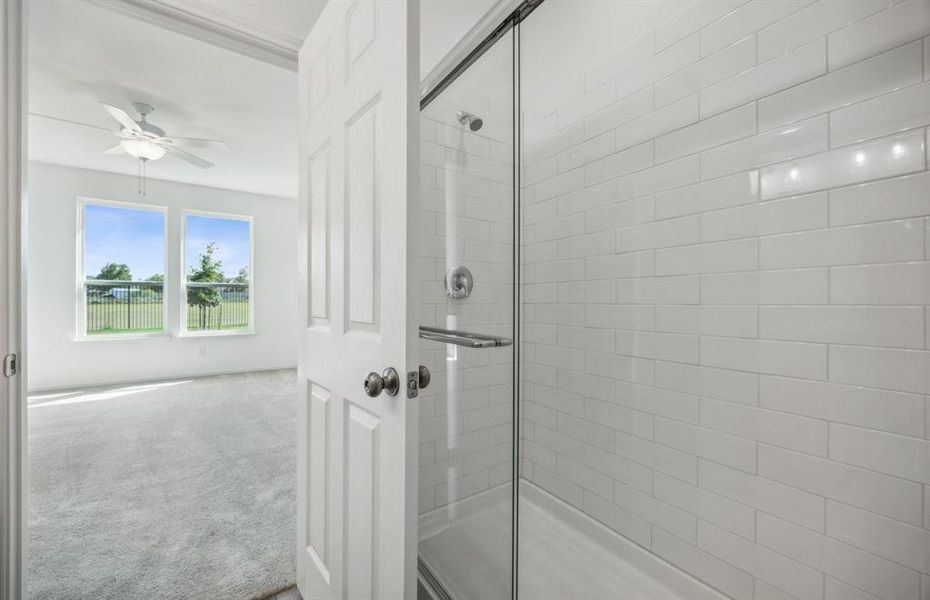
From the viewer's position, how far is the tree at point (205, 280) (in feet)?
18.4

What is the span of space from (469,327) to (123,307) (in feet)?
19.3

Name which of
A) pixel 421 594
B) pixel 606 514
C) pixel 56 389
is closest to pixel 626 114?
pixel 606 514

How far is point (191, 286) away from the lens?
5566mm

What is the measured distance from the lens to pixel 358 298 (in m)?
1.09

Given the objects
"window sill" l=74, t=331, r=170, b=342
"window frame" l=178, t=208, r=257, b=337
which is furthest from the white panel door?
"window sill" l=74, t=331, r=170, b=342

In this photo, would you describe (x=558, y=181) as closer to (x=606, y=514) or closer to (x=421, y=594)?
(x=606, y=514)

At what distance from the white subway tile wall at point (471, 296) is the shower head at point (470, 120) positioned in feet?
0.05

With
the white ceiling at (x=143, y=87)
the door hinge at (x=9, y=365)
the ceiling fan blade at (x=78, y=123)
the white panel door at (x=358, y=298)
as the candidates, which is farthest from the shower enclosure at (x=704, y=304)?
the ceiling fan blade at (x=78, y=123)

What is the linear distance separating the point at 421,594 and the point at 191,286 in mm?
5726

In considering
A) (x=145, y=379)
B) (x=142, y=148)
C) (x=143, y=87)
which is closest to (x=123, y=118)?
(x=143, y=87)

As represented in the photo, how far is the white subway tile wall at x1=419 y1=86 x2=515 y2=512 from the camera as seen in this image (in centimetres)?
133

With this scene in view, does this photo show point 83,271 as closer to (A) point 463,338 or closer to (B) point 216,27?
(B) point 216,27

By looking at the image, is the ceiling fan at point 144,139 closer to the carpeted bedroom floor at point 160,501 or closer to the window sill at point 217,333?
the carpeted bedroom floor at point 160,501

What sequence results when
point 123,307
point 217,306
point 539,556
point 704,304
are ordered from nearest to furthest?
point 704,304 → point 539,556 → point 123,307 → point 217,306
